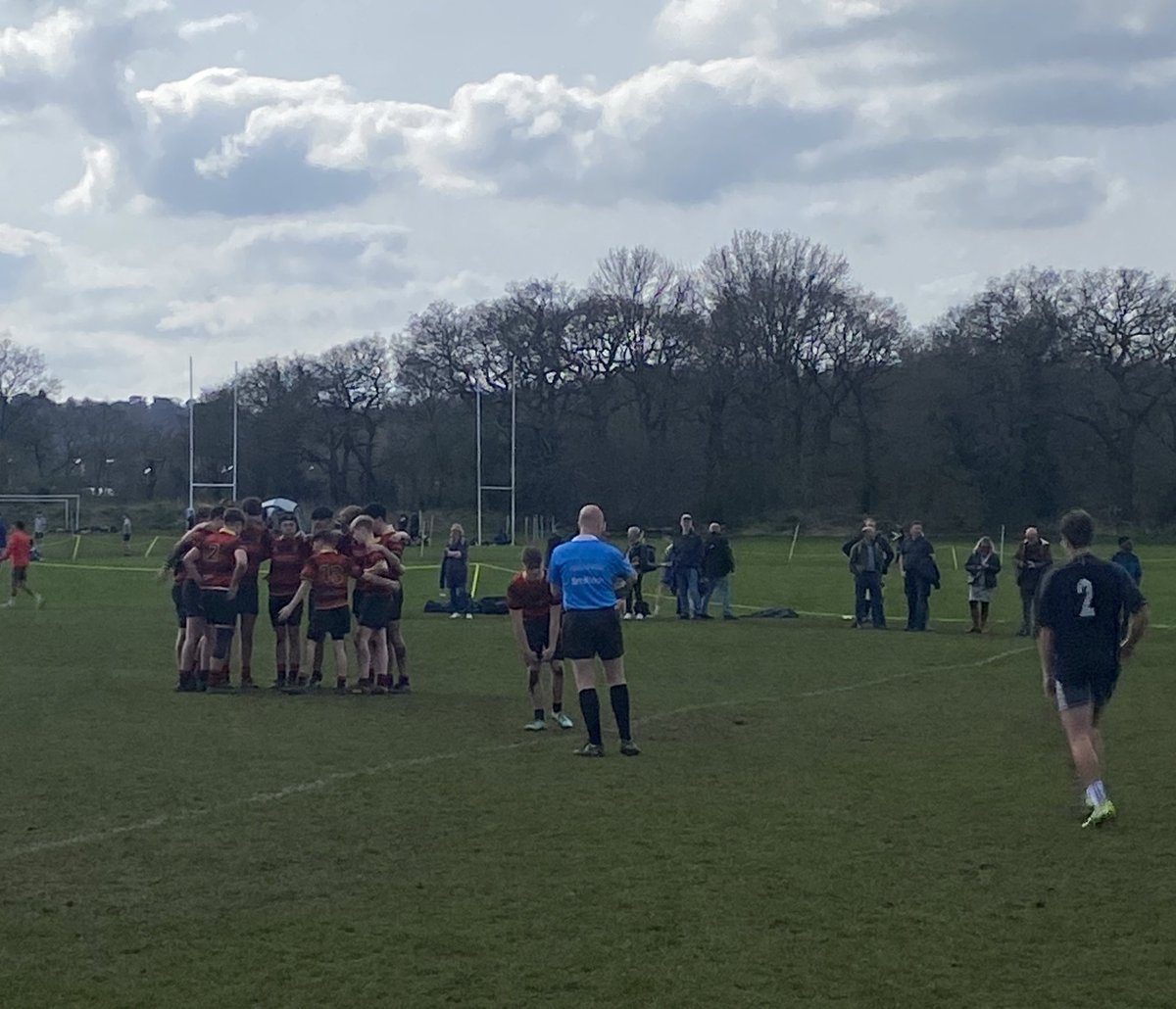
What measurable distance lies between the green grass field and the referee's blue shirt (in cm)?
117

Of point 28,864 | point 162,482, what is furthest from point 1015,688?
point 162,482

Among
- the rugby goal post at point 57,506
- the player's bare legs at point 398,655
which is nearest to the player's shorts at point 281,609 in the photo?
the player's bare legs at point 398,655

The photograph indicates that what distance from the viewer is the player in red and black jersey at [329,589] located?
1545 centimetres

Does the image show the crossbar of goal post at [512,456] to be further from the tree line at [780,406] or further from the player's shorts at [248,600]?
the player's shorts at [248,600]

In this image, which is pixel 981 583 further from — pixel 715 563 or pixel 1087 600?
pixel 1087 600

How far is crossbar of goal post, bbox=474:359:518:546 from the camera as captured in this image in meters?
66.4

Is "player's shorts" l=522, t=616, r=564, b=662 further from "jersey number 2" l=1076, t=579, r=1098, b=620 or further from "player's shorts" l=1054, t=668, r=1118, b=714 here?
"jersey number 2" l=1076, t=579, r=1098, b=620

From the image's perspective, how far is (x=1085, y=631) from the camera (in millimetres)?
9094

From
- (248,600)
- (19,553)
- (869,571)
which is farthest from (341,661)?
(19,553)

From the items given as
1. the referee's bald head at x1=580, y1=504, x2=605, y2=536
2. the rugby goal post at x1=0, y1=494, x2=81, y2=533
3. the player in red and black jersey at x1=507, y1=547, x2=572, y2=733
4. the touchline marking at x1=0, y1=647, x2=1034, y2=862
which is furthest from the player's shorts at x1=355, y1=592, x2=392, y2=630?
the rugby goal post at x1=0, y1=494, x2=81, y2=533

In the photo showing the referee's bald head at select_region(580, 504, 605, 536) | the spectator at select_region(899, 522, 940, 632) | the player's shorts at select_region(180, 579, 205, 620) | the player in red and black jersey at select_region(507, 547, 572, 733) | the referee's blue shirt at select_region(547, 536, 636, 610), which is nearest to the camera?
the referee's blue shirt at select_region(547, 536, 636, 610)

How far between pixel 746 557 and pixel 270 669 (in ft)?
128

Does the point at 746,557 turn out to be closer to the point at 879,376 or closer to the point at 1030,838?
the point at 879,376

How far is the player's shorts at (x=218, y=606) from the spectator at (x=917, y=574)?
13.7m
